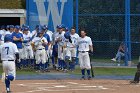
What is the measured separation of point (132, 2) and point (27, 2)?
24.7 ft

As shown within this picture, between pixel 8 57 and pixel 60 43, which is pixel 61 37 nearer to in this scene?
pixel 60 43

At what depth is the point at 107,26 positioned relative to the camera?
28.9 meters

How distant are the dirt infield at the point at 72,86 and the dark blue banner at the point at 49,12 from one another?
23.6 feet

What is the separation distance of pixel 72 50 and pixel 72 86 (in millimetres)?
6054

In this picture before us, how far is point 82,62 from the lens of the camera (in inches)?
768

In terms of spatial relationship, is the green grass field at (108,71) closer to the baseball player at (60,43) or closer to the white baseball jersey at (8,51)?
the baseball player at (60,43)

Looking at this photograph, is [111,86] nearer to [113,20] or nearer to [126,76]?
[126,76]

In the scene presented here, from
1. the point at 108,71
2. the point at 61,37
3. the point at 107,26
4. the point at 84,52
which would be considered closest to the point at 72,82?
the point at 84,52

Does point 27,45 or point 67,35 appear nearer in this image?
point 67,35

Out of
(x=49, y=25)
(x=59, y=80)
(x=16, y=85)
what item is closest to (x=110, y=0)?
(x=49, y=25)

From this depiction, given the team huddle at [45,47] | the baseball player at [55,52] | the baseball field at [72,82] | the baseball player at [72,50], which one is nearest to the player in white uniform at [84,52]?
the baseball field at [72,82]

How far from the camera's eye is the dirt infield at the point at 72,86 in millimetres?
15203

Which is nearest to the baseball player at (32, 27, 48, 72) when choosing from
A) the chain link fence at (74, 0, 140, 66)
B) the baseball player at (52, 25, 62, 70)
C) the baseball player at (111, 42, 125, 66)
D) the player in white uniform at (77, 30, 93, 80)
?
the baseball player at (52, 25, 62, 70)

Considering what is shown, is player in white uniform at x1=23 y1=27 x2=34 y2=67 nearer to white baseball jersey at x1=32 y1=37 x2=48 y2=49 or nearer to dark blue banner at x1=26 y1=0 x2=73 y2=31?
white baseball jersey at x1=32 y1=37 x2=48 y2=49
